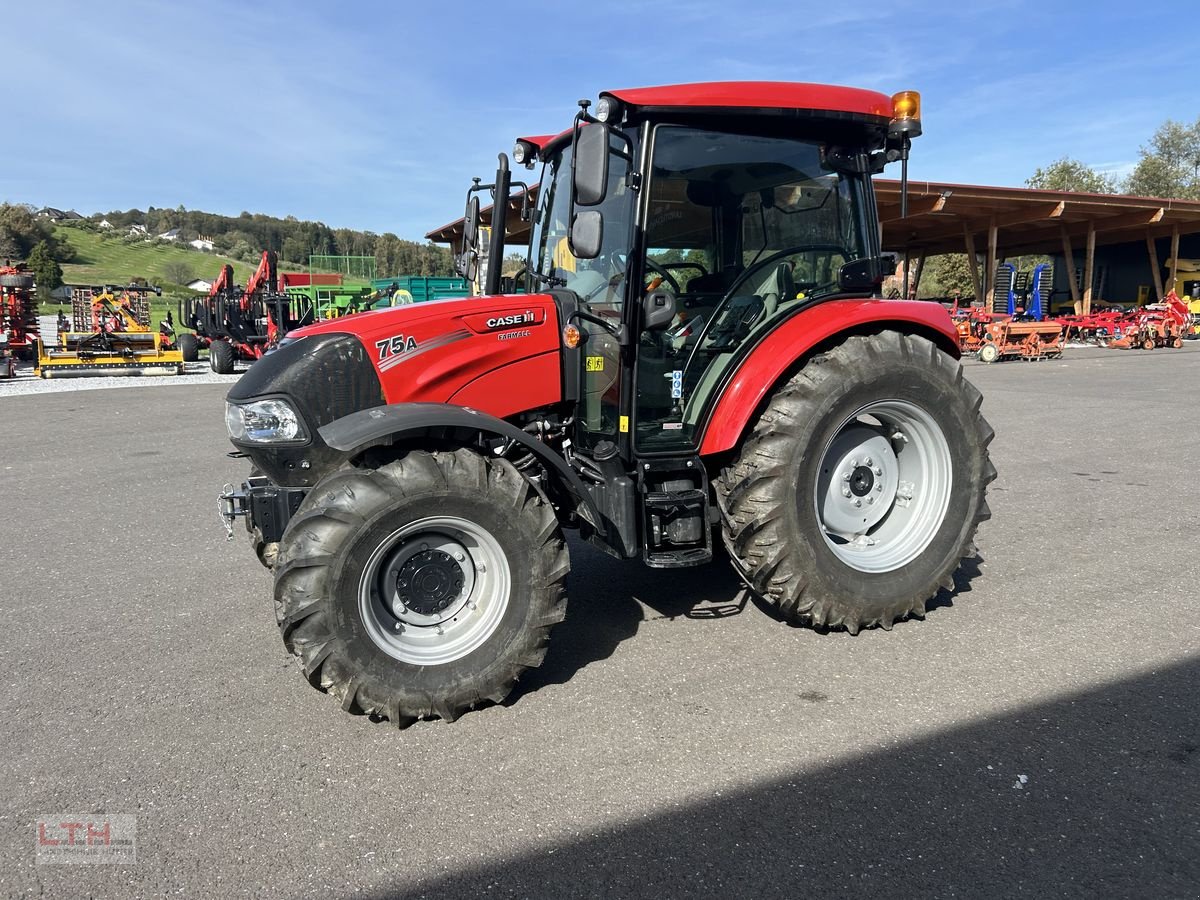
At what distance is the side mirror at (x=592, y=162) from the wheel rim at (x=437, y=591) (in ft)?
4.16

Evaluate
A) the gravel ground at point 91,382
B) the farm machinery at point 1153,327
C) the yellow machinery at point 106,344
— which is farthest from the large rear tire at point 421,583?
the farm machinery at point 1153,327

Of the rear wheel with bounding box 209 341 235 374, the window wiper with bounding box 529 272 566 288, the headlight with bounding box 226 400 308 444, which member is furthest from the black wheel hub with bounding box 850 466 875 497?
the rear wheel with bounding box 209 341 235 374

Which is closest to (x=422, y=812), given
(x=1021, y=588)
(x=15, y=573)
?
(x=1021, y=588)

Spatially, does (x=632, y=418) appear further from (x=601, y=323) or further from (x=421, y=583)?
(x=421, y=583)

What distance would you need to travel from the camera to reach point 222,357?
61.0ft

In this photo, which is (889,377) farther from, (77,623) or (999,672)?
(77,623)

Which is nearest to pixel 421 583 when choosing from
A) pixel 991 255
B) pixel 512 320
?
pixel 512 320

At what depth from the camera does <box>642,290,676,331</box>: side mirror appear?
3.42 m

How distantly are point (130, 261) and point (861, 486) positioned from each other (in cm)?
7116

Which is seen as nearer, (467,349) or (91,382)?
(467,349)

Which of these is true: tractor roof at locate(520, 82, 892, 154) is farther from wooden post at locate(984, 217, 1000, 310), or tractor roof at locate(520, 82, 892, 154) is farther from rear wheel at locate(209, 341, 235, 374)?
wooden post at locate(984, 217, 1000, 310)

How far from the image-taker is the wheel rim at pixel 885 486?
391 cm

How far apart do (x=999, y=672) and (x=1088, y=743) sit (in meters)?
0.55

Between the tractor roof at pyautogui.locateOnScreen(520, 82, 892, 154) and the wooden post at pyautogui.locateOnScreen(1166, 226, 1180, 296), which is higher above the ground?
the wooden post at pyautogui.locateOnScreen(1166, 226, 1180, 296)
